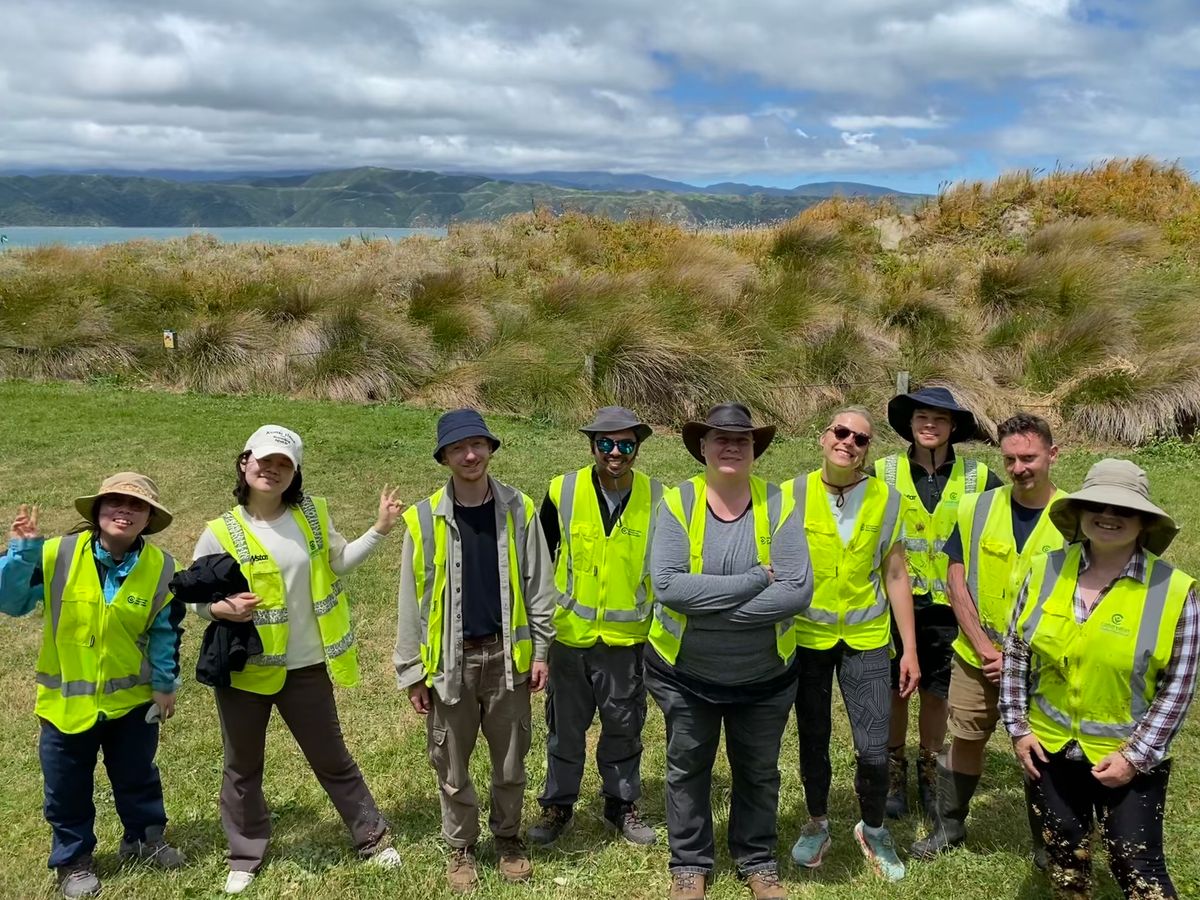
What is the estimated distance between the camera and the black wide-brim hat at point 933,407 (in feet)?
11.3

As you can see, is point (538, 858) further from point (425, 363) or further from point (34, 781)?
point (425, 363)

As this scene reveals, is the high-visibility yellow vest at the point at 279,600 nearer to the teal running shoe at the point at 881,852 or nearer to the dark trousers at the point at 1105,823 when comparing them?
the teal running shoe at the point at 881,852

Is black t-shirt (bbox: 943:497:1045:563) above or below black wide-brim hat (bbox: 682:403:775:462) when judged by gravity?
below

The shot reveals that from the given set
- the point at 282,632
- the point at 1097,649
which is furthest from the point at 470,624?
the point at 1097,649

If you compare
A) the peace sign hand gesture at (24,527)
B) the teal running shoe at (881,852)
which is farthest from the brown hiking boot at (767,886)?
the peace sign hand gesture at (24,527)

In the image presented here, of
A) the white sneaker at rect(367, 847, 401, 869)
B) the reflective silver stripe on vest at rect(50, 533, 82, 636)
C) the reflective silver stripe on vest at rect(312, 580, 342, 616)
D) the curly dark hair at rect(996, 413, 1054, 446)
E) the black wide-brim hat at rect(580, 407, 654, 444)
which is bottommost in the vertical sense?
the white sneaker at rect(367, 847, 401, 869)

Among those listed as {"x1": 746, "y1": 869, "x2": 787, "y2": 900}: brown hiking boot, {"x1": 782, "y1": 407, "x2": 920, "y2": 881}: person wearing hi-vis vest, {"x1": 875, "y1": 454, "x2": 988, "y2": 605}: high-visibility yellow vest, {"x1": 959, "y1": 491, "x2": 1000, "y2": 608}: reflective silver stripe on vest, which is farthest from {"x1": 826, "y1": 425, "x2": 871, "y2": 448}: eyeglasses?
{"x1": 746, "y1": 869, "x2": 787, "y2": 900}: brown hiking boot

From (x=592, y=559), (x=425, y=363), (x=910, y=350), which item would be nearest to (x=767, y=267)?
(x=910, y=350)

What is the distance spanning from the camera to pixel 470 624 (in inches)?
Result: 125

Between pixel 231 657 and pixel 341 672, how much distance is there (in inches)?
15.9

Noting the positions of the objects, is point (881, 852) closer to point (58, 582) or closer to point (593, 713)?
point (593, 713)

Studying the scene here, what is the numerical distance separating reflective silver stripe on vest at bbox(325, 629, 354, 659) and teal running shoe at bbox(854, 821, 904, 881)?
2.15 m

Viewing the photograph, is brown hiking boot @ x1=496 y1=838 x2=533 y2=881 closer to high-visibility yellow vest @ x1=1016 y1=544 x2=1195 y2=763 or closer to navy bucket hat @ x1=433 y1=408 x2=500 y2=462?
navy bucket hat @ x1=433 y1=408 x2=500 y2=462

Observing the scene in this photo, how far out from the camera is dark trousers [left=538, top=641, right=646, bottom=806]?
11.3 ft
